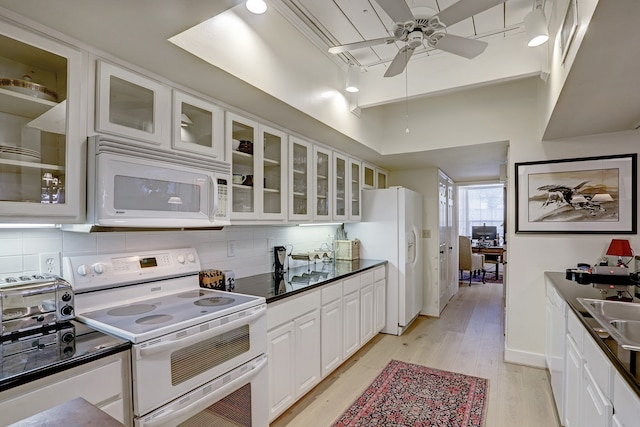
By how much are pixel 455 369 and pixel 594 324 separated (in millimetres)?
1841

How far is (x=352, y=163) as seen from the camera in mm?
3912

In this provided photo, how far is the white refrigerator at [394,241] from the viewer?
391cm

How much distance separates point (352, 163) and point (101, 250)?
8.93 ft

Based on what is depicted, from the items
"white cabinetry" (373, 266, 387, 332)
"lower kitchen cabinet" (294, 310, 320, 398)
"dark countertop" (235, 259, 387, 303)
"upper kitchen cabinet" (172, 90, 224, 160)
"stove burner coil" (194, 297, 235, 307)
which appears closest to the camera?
"stove burner coil" (194, 297, 235, 307)

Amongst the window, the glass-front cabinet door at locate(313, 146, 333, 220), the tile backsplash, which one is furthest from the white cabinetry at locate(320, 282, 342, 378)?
the window

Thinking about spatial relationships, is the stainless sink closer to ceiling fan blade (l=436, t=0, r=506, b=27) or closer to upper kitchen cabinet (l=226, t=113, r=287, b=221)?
ceiling fan blade (l=436, t=0, r=506, b=27)

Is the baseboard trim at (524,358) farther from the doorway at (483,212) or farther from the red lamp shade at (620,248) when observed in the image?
the doorway at (483,212)

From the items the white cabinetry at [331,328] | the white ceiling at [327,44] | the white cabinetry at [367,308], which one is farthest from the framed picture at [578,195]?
the white cabinetry at [331,328]

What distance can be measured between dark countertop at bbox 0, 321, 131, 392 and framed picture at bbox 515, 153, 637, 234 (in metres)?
3.33

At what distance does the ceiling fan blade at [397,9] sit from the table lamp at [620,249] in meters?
2.41

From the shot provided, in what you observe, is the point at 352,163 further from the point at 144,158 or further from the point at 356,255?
the point at 144,158

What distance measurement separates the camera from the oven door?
1.33m

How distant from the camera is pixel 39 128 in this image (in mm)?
1433

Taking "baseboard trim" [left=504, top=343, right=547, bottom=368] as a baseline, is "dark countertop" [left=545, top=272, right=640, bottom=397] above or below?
above
